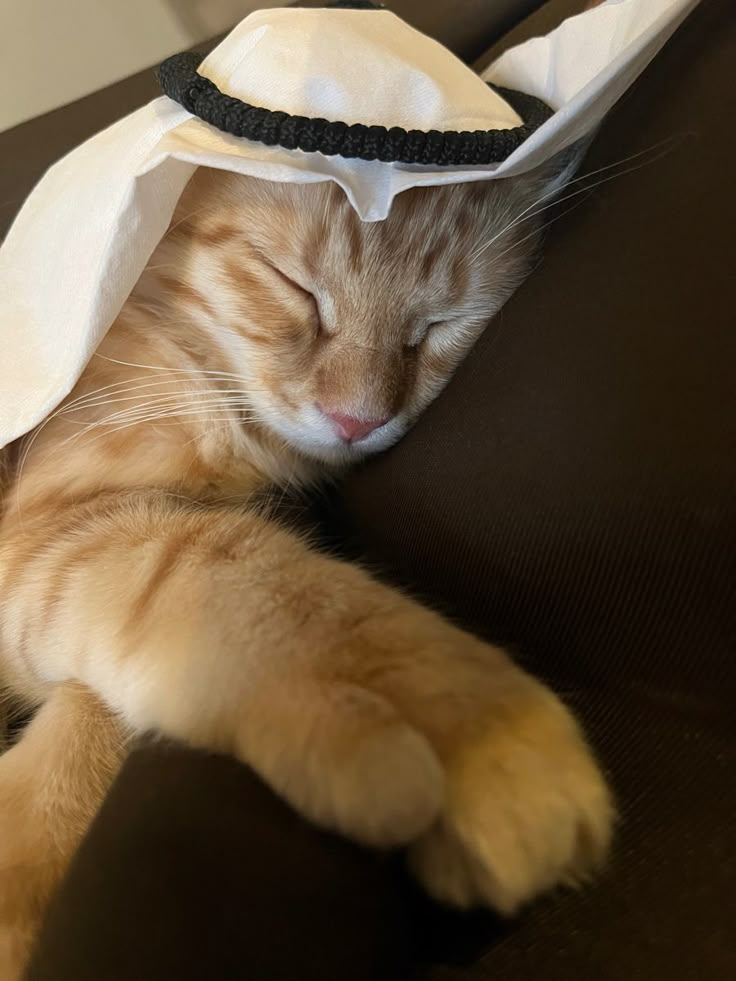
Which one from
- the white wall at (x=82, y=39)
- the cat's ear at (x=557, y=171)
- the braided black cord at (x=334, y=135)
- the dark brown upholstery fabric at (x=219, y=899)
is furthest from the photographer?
the white wall at (x=82, y=39)

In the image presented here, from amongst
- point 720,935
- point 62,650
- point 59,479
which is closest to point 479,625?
point 720,935

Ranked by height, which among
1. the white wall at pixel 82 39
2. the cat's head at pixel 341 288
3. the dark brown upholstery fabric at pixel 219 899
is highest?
the white wall at pixel 82 39

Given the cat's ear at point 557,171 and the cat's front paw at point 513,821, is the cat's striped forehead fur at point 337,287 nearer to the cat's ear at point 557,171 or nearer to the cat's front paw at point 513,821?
the cat's ear at point 557,171

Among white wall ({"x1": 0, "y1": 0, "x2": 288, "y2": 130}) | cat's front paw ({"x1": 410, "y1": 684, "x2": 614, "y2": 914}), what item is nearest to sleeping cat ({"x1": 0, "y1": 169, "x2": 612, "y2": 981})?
cat's front paw ({"x1": 410, "y1": 684, "x2": 614, "y2": 914})

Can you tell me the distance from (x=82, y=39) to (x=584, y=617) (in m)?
2.81

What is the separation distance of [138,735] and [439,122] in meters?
0.65

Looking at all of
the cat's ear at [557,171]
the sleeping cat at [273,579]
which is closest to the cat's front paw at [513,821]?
the sleeping cat at [273,579]

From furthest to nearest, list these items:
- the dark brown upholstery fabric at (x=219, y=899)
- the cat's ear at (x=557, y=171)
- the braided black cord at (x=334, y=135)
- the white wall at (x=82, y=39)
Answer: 1. the white wall at (x=82, y=39)
2. the cat's ear at (x=557, y=171)
3. the braided black cord at (x=334, y=135)
4. the dark brown upholstery fabric at (x=219, y=899)

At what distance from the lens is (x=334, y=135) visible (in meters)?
0.64

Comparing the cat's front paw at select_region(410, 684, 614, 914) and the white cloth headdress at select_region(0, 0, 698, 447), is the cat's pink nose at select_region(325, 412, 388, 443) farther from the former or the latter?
the cat's front paw at select_region(410, 684, 614, 914)

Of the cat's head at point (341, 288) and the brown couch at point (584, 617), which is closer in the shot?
the brown couch at point (584, 617)

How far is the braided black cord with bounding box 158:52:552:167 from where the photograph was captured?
0.64m

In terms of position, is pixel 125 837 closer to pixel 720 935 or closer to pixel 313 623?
pixel 313 623

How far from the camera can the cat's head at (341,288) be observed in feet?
2.81
